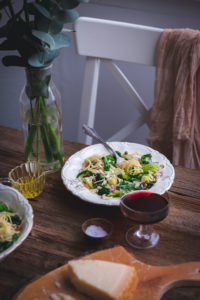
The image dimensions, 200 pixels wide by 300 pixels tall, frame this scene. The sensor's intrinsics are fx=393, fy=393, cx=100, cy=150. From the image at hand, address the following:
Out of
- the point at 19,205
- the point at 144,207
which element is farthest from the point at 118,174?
the point at 19,205

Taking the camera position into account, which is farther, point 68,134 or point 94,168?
point 68,134

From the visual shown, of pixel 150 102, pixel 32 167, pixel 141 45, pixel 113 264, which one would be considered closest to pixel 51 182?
pixel 32 167

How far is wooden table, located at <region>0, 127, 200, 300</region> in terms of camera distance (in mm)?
1039

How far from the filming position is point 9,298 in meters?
0.94

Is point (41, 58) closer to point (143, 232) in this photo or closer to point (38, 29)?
point (38, 29)

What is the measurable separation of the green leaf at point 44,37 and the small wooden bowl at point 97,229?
0.55m

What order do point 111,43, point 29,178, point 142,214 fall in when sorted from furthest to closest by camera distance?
point 111,43
point 29,178
point 142,214

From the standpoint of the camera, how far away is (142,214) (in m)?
1.07

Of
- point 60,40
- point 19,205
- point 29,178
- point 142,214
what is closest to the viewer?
point 142,214

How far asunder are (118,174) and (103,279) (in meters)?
0.50

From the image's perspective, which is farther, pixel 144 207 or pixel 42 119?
pixel 42 119

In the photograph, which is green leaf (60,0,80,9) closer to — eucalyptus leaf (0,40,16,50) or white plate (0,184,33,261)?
eucalyptus leaf (0,40,16,50)

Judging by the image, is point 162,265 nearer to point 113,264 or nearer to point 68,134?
point 113,264

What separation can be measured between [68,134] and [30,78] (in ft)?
5.98
